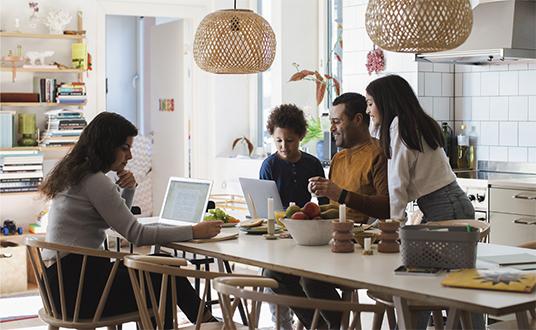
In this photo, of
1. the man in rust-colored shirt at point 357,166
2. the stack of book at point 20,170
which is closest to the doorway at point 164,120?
the stack of book at point 20,170

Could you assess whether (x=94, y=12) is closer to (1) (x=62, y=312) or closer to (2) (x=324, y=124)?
(2) (x=324, y=124)

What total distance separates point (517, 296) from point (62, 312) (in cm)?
179

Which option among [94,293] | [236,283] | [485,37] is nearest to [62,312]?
[94,293]

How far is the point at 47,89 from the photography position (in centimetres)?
707

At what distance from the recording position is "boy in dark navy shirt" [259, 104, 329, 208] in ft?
15.8

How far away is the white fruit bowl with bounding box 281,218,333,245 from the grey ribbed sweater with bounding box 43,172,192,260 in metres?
0.54

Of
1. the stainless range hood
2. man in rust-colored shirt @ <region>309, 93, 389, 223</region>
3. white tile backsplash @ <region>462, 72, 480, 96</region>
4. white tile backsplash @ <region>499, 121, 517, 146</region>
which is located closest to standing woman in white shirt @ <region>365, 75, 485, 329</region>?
man in rust-colored shirt @ <region>309, 93, 389, 223</region>

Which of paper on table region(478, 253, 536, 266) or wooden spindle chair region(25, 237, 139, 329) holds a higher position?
paper on table region(478, 253, 536, 266)

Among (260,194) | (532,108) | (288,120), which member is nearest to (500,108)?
(532,108)

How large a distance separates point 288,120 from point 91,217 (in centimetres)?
154

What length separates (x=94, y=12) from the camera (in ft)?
24.3

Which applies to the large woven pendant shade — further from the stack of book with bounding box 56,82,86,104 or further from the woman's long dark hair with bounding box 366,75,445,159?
the stack of book with bounding box 56,82,86,104

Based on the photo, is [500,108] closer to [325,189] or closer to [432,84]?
[432,84]

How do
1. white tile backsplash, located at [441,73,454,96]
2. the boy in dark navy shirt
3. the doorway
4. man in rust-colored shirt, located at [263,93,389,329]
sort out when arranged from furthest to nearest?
the doorway, white tile backsplash, located at [441,73,454,96], the boy in dark navy shirt, man in rust-colored shirt, located at [263,93,389,329]
